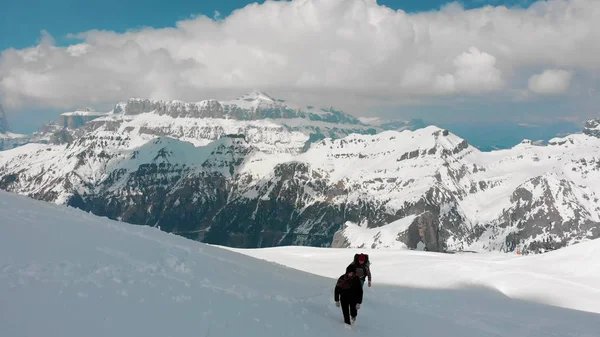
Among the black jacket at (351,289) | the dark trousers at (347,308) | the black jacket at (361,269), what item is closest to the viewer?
the black jacket at (351,289)

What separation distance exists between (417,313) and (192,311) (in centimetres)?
1473

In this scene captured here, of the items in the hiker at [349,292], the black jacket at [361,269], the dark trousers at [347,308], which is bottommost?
the dark trousers at [347,308]

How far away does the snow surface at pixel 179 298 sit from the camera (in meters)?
11.2

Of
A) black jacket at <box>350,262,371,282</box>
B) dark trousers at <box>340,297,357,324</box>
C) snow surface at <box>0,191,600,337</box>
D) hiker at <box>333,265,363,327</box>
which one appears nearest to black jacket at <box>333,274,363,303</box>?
Result: hiker at <box>333,265,363,327</box>

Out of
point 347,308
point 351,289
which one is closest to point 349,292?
point 351,289

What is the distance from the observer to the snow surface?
1117cm

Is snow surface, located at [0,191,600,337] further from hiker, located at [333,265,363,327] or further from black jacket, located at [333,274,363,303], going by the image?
black jacket, located at [333,274,363,303]

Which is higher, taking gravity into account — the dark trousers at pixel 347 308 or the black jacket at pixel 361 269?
the black jacket at pixel 361 269

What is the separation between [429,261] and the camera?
165ft

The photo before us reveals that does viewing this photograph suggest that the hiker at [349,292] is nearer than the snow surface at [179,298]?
No

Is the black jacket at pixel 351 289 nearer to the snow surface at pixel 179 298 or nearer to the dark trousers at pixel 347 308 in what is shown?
the dark trousers at pixel 347 308

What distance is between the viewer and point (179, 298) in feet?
47.1

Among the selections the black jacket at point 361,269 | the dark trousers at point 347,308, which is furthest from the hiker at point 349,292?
the black jacket at point 361,269

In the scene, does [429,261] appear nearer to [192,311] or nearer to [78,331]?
[192,311]
